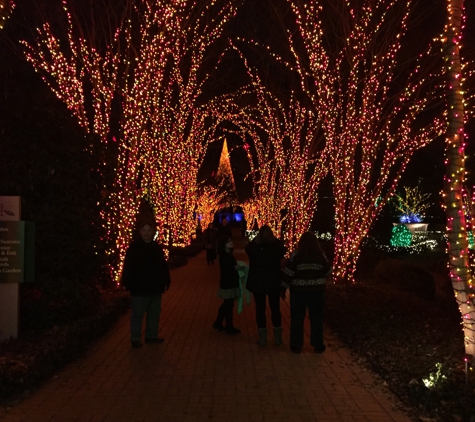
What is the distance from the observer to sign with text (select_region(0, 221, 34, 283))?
7.67 meters

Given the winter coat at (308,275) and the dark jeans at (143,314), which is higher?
the winter coat at (308,275)

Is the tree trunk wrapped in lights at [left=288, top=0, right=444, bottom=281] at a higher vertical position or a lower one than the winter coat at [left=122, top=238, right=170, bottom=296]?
higher

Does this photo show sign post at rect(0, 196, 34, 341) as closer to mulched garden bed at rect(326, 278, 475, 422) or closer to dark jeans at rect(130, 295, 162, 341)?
dark jeans at rect(130, 295, 162, 341)

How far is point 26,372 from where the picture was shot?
6.14 m

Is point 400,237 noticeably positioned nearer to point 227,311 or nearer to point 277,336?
point 227,311

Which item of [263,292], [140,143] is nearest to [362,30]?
[140,143]

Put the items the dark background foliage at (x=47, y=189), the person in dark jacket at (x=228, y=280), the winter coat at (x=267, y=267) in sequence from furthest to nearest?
the person in dark jacket at (x=228, y=280) → the dark background foliage at (x=47, y=189) → the winter coat at (x=267, y=267)

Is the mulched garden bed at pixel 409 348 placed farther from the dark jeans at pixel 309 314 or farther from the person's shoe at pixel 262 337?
the person's shoe at pixel 262 337

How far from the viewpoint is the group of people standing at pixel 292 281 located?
805 cm

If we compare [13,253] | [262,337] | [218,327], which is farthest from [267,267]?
[13,253]

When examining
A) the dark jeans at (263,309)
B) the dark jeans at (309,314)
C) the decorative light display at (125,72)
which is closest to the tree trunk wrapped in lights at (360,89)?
the decorative light display at (125,72)

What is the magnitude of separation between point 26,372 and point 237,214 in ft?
352

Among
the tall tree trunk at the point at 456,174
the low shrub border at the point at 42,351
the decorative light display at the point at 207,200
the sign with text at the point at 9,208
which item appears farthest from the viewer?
the decorative light display at the point at 207,200

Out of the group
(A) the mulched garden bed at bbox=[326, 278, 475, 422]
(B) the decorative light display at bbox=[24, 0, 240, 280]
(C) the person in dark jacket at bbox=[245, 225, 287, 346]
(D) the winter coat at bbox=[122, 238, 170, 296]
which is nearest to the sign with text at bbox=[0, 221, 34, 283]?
(D) the winter coat at bbox=[122, 238, 170, 296]
